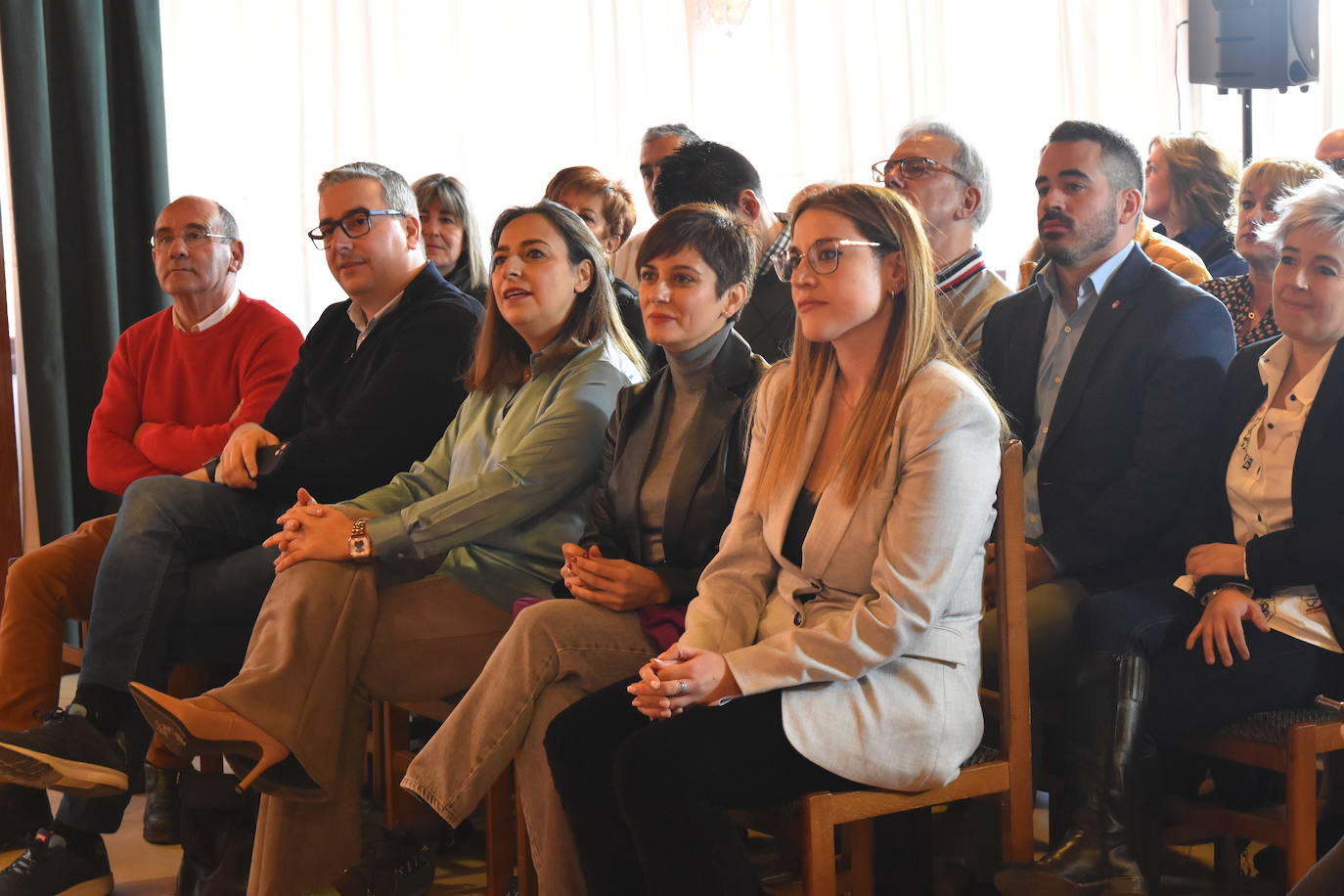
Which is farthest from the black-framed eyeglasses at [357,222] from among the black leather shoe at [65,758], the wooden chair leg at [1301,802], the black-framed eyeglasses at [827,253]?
the wooden chair leg at [1301,802]

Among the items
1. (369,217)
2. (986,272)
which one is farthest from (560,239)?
(986,272)

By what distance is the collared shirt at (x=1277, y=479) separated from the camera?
195 centimetres

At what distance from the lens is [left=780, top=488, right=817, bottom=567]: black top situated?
6.27ft

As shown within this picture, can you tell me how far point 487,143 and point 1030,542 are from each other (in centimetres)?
318

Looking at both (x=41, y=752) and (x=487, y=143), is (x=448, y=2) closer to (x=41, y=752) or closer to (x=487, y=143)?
(x=487, y=143)

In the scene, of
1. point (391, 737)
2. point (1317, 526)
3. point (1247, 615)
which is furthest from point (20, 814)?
point (1317, 526)

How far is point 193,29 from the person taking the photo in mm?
4652

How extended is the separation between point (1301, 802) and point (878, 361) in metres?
0.79

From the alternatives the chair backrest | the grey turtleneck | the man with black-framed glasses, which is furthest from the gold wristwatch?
the chair backrest

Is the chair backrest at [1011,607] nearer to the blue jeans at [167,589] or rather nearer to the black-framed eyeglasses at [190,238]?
the blue jeans at [167,589]

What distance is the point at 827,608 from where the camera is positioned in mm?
1854

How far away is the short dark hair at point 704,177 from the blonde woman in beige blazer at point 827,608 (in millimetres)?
A: 1151

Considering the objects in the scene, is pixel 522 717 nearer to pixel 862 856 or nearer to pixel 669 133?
Result: pixel 862 856

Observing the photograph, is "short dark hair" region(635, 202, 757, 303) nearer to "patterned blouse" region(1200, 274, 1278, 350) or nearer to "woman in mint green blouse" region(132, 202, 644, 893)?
"woman in mint green blouse" region(132, 202, 644, 893)
